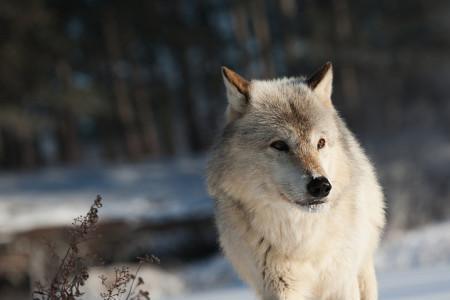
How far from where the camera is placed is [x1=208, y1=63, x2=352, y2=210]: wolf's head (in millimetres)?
3738

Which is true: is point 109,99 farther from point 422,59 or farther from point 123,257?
point 422,59

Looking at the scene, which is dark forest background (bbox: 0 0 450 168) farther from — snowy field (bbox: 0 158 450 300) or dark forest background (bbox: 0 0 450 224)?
snowy field (bbox: 0 158 450 300)

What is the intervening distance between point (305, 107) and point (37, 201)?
12804 millimetres

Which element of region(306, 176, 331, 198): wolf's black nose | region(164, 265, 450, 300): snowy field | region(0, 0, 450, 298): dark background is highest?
region(0, 0, 450, 298): dark background

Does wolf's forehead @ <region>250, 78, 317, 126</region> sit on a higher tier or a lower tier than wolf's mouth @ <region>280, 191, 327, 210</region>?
higher

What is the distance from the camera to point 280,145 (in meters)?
3.93

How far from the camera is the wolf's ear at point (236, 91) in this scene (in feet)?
14.1

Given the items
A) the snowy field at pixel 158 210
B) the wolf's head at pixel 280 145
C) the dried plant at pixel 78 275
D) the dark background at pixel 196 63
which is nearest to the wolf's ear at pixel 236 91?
the wolf's head at pixel 280 145

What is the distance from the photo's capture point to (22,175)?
18.8 metres

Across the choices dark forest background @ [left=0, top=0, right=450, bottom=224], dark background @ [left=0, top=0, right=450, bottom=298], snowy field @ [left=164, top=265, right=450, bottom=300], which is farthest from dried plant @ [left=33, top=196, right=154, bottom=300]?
dark forest background @ [left=0, top=0, right=450, bottom=224]

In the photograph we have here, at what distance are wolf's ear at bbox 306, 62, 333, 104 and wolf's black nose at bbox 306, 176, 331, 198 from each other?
0.95m

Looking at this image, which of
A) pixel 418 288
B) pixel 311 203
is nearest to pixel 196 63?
pixel 418 288

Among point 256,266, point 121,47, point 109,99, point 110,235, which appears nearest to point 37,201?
point 110,235

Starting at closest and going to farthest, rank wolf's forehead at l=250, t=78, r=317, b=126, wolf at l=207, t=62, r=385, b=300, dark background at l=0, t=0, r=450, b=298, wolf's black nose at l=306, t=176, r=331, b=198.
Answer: wolf's black nose at l=306, t=176, r=331, b=198 → wolf at l=207, t=62, r=385, b=300 → wolf's forehead at l=250, t=78, r=317, b=126 → dark background at l=0, t=0, r=450, b=298
